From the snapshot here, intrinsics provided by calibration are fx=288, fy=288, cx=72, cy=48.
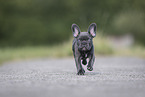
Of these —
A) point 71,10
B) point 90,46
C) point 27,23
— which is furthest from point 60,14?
point 90,46

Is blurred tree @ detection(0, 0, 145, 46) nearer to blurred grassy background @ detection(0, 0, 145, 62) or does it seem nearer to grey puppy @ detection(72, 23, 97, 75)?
blurred grassy background @ detection(0, 0, 145, 62)

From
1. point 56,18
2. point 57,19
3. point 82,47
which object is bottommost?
point 82,47

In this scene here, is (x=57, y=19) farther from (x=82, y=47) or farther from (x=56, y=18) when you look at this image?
(x=82, y=47)

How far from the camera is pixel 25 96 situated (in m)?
4.27

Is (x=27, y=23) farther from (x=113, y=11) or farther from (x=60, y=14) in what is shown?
(x=113, y=11)

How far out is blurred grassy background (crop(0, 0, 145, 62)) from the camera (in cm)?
3222

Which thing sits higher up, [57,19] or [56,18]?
[56,18]

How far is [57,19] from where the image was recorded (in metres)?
37.4

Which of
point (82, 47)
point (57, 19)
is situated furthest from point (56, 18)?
A: point (82, 47)

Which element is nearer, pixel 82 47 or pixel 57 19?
pixel 82 47

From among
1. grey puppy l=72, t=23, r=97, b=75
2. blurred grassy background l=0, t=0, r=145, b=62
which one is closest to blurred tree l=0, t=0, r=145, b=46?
blurred grassy background l=0, t=0, r=145, b=62

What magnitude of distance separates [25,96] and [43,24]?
106 ft

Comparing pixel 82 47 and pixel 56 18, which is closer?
pixel 82 47

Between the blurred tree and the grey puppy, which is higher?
the blurred tree
